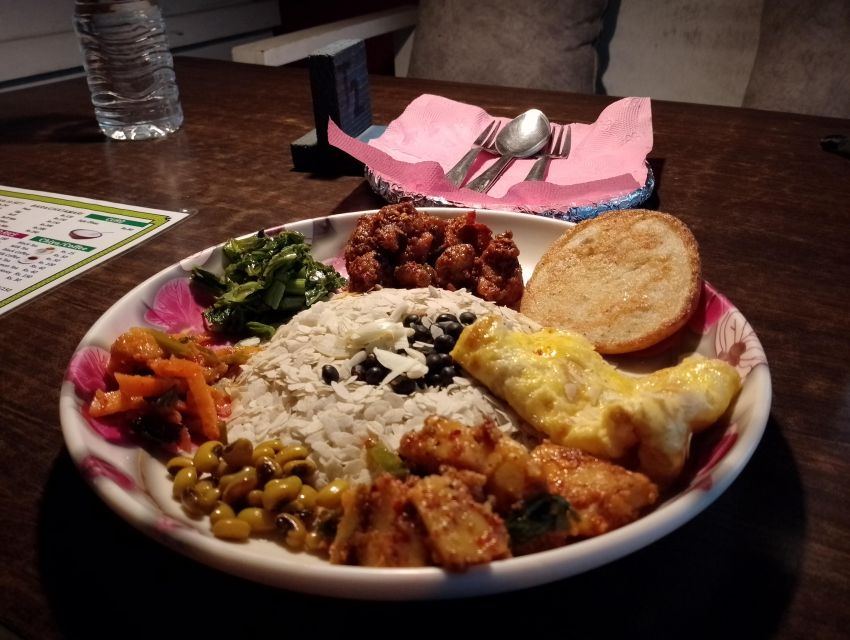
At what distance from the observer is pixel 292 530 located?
1.05 m

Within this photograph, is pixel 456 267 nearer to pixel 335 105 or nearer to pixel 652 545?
pixel 652 545

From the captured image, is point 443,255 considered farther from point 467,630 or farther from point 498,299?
point 467,630

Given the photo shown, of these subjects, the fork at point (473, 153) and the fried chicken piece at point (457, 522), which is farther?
the fork at point (473, 153)

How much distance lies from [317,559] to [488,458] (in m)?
0.30

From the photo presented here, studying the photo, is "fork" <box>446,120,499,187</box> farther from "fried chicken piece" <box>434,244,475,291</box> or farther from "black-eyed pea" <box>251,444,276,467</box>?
"black-eyed pea" <box>251,444,276,467</box>

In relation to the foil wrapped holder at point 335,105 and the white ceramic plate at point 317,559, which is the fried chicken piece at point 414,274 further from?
the foil wrapped holder at point 335,105

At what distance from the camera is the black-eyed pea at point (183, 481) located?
3.73 feet

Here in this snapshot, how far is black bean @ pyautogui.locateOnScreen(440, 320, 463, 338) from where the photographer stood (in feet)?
4.80

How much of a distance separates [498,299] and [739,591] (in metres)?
0.95

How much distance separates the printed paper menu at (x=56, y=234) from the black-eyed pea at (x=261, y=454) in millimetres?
1123

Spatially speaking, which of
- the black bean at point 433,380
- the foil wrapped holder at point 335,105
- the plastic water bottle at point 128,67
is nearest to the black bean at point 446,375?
the black bean at point 433,380

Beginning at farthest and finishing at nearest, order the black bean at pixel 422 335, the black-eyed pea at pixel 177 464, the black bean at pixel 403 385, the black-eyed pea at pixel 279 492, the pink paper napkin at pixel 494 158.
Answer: the pink paper napkin at pixel 494 158 → the black bean at pixel 422 335 → the black bean at pixel 403 385 → the black-eyed pea at pixel 177 464 → the black-eyed pea at pixel 279 492

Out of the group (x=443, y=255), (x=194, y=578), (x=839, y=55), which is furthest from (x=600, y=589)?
(x=839, y=55)

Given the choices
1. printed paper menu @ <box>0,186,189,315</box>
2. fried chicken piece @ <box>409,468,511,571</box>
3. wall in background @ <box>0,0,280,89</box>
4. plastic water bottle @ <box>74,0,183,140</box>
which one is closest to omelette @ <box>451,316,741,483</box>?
fried chicken piece @ <box>409,468,511,571</box>
